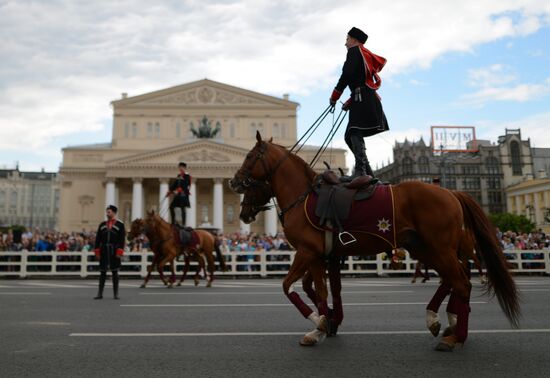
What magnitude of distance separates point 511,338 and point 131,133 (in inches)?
2945

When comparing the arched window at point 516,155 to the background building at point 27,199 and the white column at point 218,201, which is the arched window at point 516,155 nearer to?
the white column at point 218,201

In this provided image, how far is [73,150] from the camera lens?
66.2 m

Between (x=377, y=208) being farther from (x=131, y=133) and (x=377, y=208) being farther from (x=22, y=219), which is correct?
(x=22, y=219)

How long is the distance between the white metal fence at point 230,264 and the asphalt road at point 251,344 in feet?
39.2

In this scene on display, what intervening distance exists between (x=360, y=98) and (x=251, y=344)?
11.2 ft

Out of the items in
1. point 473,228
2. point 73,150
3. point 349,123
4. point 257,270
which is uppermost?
point 73,150

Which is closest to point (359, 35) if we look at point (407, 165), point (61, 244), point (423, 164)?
point (61, 244)

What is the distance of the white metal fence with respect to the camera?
20.3 meters

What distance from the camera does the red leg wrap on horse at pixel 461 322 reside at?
5117 millimetres

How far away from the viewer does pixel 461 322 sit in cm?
516

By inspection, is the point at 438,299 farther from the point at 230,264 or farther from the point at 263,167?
the point at 230,264

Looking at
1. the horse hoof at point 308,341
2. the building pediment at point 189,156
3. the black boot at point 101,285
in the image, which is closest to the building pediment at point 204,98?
the building pediment at point 189,156

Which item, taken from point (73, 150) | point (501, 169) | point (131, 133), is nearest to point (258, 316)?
point (73, 150)

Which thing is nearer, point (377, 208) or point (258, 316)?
point (377, 208)
